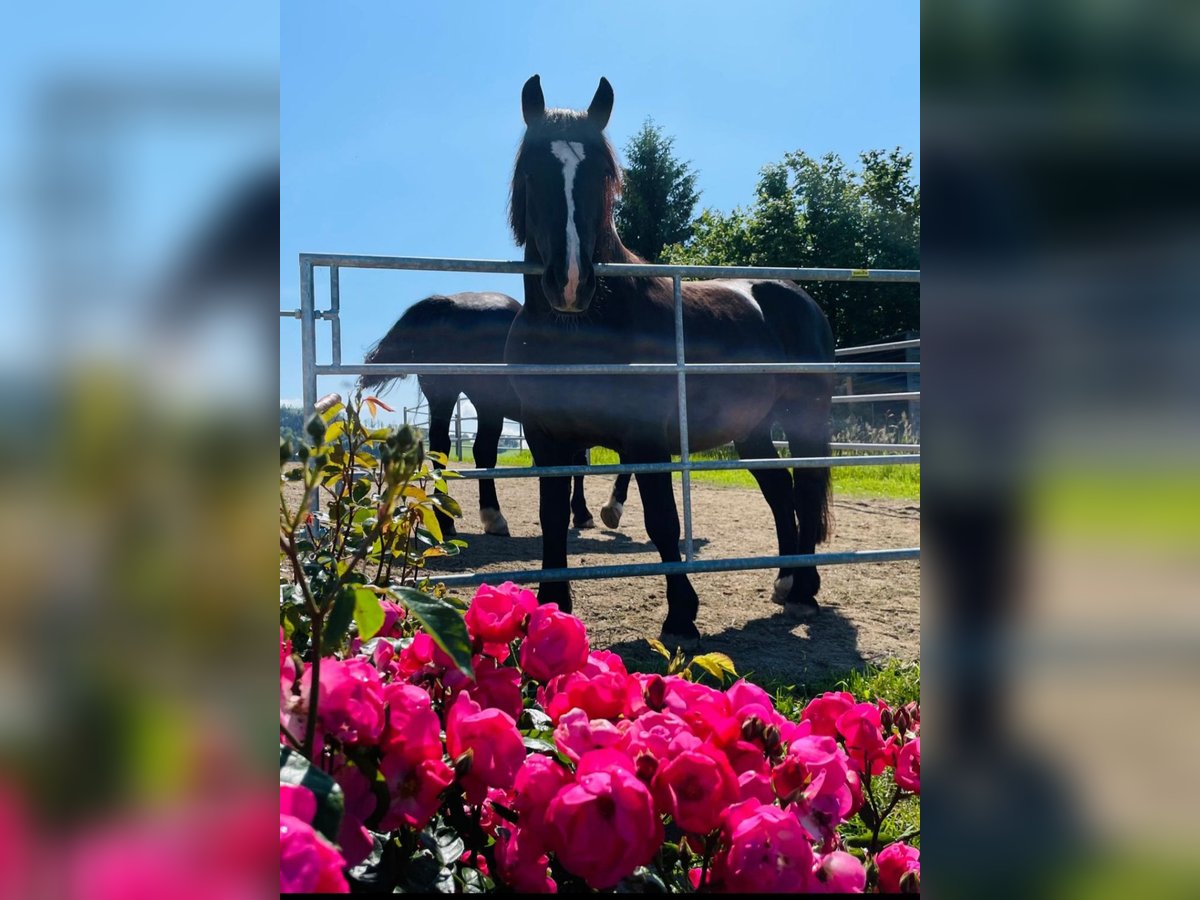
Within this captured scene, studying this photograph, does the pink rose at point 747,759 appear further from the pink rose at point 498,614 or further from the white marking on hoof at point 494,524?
the white marking on hoof at point 494,524

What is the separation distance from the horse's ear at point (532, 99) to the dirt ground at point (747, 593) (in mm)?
1825

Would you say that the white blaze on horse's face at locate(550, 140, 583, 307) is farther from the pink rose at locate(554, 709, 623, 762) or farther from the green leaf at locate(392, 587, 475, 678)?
the green leaf at locate(392, 587, 475, 678)

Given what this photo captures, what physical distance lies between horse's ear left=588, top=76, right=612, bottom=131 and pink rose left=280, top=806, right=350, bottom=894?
3023mm

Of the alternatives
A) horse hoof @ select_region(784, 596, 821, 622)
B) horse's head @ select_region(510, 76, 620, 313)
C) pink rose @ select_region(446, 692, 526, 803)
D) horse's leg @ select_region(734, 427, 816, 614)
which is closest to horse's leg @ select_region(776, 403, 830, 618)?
horse's leg @ select_region(734, 427, 816, 614)

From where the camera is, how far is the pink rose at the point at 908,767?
2.56ft

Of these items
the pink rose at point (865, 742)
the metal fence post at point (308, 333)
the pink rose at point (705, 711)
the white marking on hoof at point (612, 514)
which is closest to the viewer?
the pink rose at point (705, 711)

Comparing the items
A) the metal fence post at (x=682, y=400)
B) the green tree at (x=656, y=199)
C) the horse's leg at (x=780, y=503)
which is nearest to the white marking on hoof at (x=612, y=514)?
the horse's leg at (x=780, y=503)

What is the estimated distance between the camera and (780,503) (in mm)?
3885

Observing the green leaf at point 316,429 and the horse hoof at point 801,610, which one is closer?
the green leaf at point 316,429

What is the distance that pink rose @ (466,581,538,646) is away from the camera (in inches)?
34.1

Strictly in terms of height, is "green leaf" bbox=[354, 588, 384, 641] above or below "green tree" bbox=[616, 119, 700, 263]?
below
